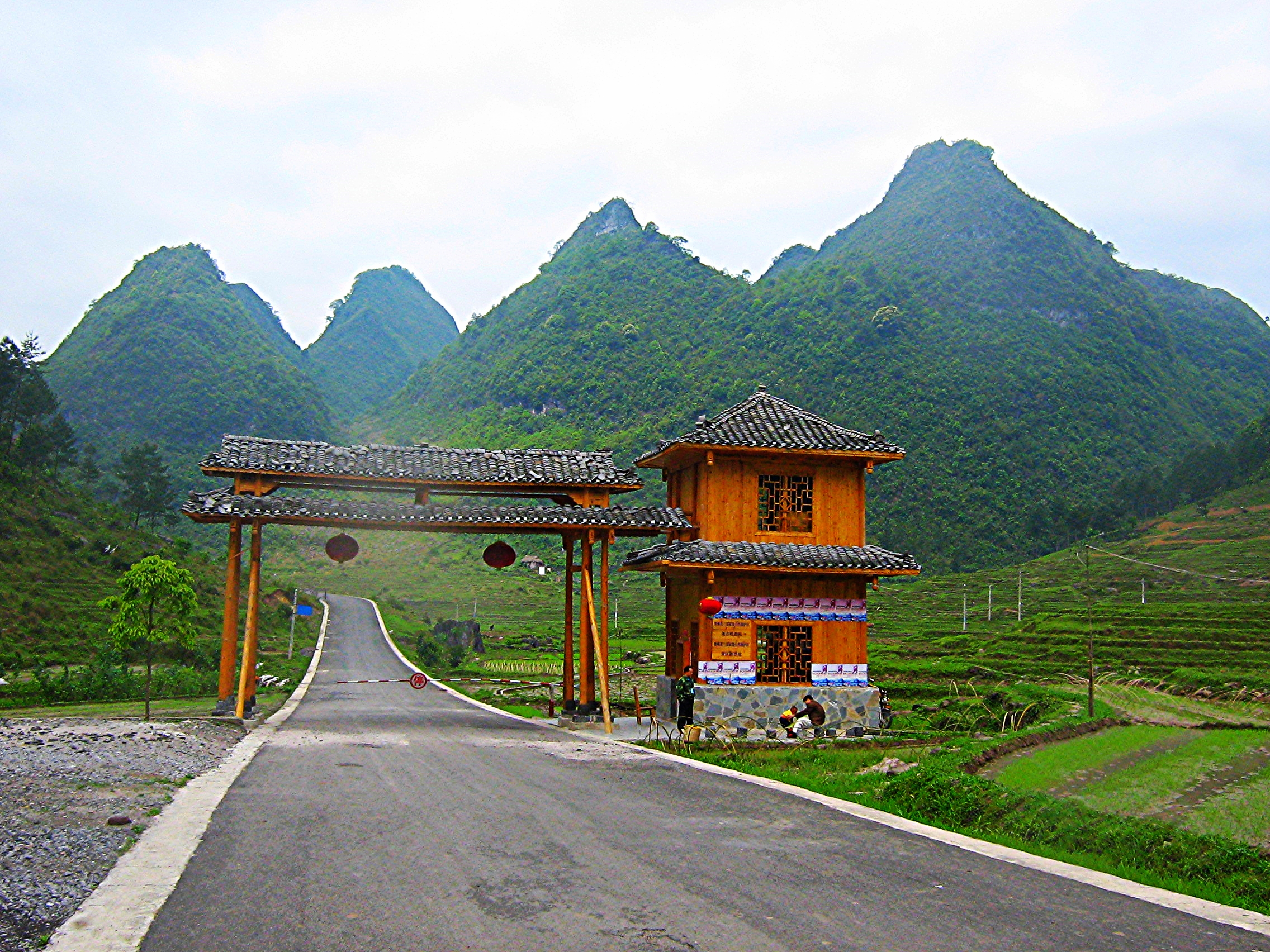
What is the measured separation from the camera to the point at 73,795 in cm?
945

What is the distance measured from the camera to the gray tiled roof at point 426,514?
56.6 ft

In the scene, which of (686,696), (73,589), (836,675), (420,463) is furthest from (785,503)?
(73,589)

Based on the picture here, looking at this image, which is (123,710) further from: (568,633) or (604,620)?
(604,620)

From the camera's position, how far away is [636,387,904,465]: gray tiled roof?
19188 millimetres

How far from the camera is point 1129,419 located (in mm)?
97375

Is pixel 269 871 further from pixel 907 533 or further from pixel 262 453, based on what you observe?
pixel 907 533

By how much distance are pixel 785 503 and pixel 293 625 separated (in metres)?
29.2

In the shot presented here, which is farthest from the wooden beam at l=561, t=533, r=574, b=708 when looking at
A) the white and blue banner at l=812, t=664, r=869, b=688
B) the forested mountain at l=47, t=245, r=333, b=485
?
the forested mountain at l=47, t=245, r=333, b=485

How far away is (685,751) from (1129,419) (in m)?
96.3

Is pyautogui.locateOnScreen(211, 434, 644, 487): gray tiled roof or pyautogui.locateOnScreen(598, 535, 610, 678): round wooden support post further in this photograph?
pyautogui.locateOnScreen(598, 535, 610, 678): round wooden support post

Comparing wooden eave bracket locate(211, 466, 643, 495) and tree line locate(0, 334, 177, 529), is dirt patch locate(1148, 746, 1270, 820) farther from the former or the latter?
tree line locate(0, 334, 177, 529)

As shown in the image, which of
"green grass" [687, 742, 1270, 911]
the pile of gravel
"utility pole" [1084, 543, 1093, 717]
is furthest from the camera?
"utility pole" [1084, 543, 1093, 717]

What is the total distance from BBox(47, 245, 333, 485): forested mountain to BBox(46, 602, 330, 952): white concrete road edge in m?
75.8

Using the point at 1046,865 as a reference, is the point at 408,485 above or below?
above
